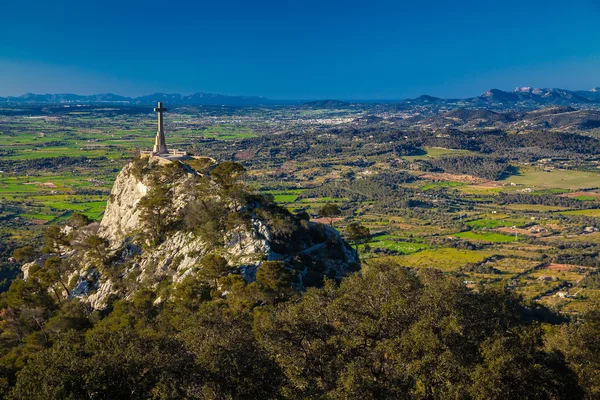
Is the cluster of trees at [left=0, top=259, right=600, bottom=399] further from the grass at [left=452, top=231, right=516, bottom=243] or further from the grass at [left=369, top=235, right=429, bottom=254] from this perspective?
the grass at [left=452, top=231, right=516, bottom=243]

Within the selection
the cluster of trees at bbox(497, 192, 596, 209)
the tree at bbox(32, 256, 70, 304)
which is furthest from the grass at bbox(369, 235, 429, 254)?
the tree at bbox(32, 256, 70, 304)

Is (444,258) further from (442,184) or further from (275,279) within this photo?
(442,184)

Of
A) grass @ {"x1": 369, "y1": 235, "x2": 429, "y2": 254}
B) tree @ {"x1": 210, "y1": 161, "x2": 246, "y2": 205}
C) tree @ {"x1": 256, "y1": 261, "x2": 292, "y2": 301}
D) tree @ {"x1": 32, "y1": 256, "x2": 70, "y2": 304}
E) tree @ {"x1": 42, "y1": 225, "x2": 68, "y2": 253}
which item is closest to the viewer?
tree @ {"x1": 256, "y1": 261, "x2": 292, "y2": 301}

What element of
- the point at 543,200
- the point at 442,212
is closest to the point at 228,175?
the point at 442,212

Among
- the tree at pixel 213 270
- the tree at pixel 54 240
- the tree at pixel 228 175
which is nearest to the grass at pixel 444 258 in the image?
the tree at pixel 228 175

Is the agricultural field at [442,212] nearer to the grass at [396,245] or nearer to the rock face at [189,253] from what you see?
the grass at [396,245]

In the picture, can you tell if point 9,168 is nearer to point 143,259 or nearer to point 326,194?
point 326,194
